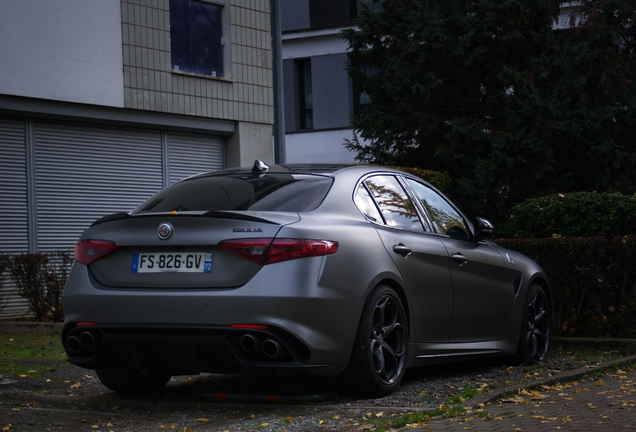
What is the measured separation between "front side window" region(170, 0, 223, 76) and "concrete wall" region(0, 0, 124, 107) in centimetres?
148

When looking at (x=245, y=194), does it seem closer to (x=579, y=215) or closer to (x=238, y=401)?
(x=238, y=401)

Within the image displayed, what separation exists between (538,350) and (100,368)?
416cm

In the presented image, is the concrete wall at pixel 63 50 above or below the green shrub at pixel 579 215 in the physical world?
above

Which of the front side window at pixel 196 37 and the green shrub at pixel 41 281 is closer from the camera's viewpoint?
the green shrub at pixel 41 281

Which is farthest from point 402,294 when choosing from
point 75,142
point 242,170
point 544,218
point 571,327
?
point 75,142

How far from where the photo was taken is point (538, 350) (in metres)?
7.95

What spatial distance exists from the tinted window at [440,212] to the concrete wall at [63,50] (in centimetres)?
899

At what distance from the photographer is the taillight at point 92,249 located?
5.45 metres

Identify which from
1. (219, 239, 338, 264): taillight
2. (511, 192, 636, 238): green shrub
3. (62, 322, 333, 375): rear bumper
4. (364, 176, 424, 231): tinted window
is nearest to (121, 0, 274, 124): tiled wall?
(511, 192, 636, 238): green shrub

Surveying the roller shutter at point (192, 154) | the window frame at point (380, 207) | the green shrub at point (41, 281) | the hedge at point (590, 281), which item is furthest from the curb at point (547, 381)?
the roller shutter at point (192, 154)

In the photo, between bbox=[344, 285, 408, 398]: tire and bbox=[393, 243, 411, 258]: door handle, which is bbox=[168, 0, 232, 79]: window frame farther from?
bbox=[344, 285, 408, 398]: tire

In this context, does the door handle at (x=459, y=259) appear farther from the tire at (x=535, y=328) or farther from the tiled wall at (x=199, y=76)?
the tiled wall at (x=199, y=76)

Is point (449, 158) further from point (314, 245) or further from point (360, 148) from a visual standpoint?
point (314, 245)

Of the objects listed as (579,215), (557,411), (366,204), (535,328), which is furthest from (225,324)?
(579,215)
